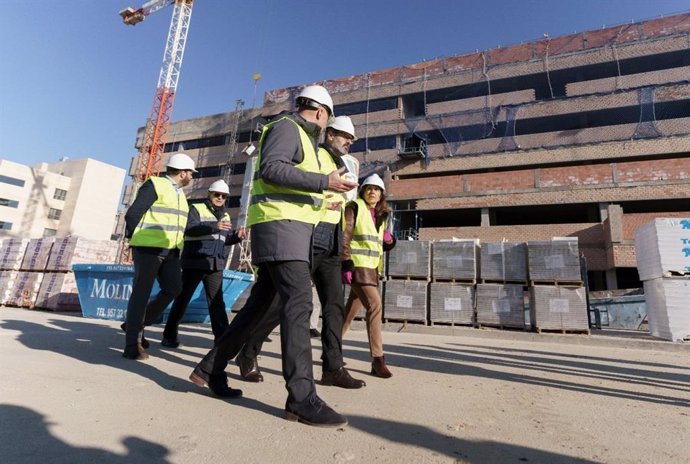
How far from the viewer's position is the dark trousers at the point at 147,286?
129 inches

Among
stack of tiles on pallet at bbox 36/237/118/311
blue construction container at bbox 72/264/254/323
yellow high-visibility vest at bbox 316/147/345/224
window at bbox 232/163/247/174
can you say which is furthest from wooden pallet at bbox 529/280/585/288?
window at bbox 232/163/247/174

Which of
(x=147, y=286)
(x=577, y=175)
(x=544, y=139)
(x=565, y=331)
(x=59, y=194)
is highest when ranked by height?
(x=59, y=194)

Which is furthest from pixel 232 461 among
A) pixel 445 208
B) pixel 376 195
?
pixel 445 208

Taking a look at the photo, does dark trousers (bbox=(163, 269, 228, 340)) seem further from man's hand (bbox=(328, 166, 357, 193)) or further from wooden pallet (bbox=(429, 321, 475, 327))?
wooden pallet (bbox=(429, 321, 475, 327))

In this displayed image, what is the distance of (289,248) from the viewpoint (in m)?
1.96

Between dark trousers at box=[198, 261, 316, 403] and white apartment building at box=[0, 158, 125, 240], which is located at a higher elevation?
white apartment building at box=[0, 158, 125, 240]

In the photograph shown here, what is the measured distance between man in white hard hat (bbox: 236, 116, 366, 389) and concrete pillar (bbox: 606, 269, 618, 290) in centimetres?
2435

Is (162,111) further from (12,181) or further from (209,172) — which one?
(12,181)

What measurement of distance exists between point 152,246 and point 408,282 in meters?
7.32

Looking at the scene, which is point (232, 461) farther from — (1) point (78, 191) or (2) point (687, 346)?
(1) point (78, 191)

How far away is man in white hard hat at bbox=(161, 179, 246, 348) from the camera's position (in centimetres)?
366

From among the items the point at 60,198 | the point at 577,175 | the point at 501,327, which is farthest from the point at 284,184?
the point at 60,198

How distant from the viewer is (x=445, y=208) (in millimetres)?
26812

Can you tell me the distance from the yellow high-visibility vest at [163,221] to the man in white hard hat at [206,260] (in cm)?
18
